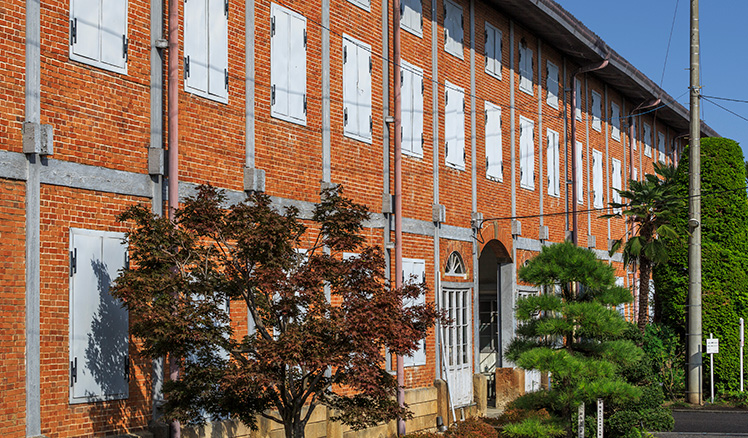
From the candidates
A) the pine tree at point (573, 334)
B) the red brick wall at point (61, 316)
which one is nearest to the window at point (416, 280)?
the pine tree at point (573, 334)

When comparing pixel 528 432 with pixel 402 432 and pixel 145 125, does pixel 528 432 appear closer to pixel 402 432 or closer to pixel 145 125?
pixel 402 432

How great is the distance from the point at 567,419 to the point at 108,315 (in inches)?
284

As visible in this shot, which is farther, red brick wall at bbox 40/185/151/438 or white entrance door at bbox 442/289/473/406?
white entrance door at bbox 442/289/473/406

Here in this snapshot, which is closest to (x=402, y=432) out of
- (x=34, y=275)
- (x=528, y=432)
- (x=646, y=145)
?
(x=528, y=432)

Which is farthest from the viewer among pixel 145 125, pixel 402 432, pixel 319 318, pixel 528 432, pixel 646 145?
pixel 646 145

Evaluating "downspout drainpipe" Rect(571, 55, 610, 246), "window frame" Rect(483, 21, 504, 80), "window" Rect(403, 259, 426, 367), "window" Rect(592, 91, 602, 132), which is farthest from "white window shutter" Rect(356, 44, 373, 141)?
"window" Rect(592, 91, 602, 132)

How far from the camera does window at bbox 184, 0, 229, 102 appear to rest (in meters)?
13.3

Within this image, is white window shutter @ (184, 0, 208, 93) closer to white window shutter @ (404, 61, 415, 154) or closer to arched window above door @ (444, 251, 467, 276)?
white window shutter @ (404, 61, 415, 154)

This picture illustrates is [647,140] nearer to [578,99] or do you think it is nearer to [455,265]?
[578,99]

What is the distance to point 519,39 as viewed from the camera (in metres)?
25.6

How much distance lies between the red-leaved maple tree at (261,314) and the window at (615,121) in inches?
958

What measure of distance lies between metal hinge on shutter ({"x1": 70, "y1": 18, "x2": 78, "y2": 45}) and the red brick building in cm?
2

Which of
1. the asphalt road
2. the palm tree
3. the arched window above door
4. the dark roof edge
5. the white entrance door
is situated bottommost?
the asphalt road

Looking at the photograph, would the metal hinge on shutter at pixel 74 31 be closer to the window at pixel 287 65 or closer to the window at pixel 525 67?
the window at pixel 287 65
